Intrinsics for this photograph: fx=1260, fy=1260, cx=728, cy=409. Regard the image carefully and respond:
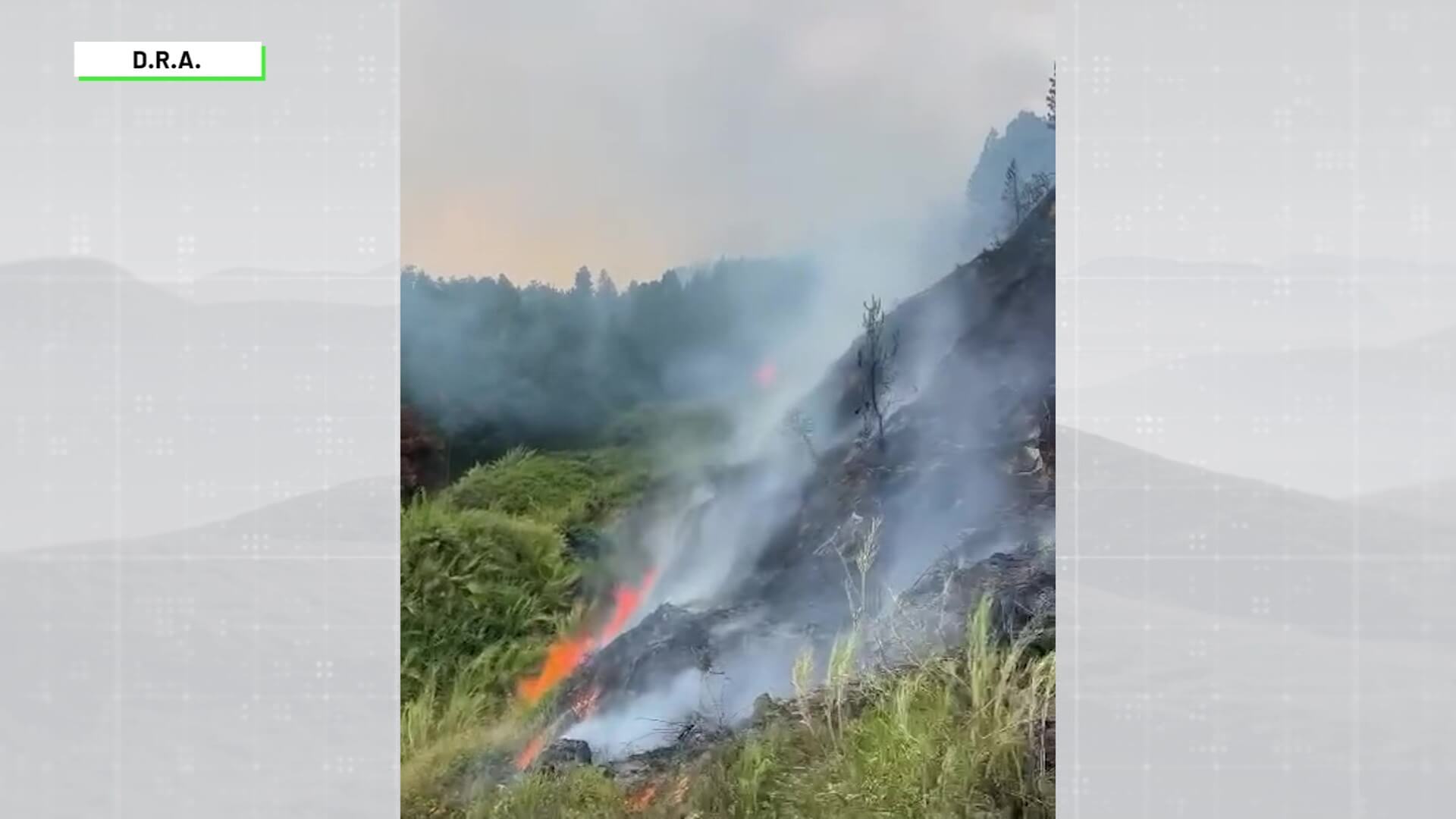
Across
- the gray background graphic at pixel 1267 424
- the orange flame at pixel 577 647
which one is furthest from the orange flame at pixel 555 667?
the gray background graphic at pixel 1267 424

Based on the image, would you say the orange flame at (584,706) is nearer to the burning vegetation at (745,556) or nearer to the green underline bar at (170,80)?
the burning vegetation at (745,556)

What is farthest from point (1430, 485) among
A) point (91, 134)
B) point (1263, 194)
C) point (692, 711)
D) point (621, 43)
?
point (91, 134)

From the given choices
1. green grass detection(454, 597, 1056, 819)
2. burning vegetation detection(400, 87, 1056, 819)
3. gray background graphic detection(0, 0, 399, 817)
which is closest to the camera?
gray background graphic detection(0, 0, 399, 817)

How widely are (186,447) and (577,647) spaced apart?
1.46m

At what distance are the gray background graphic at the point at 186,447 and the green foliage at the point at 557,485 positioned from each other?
63 centimetres

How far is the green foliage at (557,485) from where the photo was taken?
439cm

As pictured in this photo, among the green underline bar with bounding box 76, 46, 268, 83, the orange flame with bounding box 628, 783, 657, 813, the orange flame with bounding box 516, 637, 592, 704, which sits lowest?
the orange flame with bounding box 628, 783, 657, 813

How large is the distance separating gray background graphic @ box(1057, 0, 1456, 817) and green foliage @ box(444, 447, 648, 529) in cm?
151

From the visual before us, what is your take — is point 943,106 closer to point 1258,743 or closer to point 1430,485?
point 1430,485

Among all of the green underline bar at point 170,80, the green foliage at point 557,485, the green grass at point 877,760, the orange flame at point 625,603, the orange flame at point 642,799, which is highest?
the green underline bar at point 170,80

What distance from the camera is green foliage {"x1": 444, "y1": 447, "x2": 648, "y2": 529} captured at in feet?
14.4

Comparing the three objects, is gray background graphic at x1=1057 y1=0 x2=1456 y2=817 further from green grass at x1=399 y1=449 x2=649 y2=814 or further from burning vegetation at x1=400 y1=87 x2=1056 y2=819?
green grass at x1=399 y1=449 x2=649 y2=814

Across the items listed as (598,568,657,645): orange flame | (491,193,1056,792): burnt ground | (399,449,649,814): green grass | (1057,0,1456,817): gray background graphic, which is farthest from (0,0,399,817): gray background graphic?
(1057,0,1456,817): gray background graphic

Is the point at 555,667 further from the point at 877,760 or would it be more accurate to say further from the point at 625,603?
the point at 877,760
